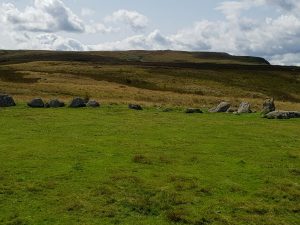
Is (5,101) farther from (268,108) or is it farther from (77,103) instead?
(268,108)

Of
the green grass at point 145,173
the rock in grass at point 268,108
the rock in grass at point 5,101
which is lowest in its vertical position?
the green grass at point 145,173

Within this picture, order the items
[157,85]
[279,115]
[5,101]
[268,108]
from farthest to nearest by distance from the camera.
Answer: [157,85] < [268,108] < [5,101] < [279,115]

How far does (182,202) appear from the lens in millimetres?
19109

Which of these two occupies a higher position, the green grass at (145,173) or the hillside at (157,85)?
the hillside at (157,85)

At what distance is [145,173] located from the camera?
23078 mm

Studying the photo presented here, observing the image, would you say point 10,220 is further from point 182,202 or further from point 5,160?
point 5,160

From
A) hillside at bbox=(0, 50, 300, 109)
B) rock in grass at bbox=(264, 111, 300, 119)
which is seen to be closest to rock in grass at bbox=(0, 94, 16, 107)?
hillside at bbox=(0, 50, 300, 109)

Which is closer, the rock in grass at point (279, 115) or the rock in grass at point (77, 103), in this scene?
the rock in grass at point (279, 115)

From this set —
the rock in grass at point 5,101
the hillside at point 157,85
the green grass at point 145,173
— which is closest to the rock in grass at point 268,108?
the green grass at point 145,173

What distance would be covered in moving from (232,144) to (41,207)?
17.2m

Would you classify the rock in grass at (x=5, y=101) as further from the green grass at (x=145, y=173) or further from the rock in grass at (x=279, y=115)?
the rock in grass at (x=279, y=115)

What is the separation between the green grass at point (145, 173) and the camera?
17.7 meters

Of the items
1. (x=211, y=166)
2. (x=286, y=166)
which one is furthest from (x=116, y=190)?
(x=286, y=166)

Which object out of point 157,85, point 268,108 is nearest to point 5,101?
point 268,108
